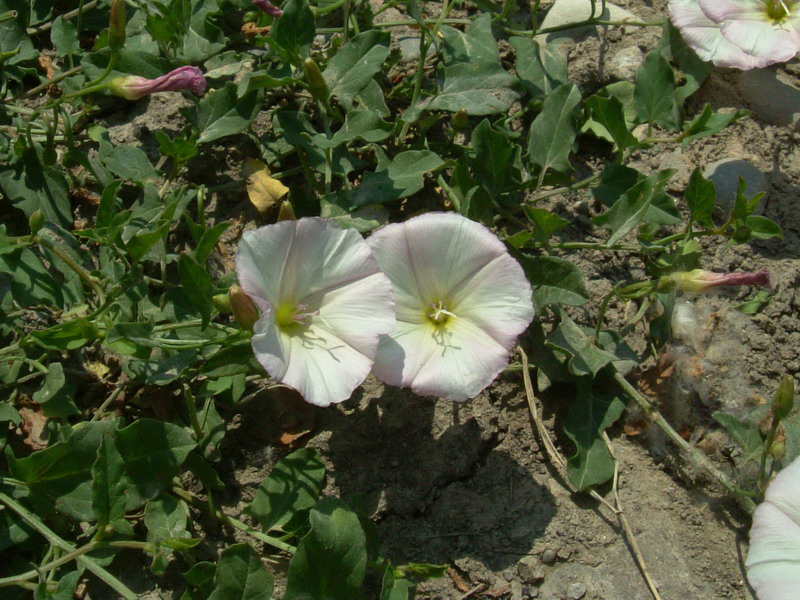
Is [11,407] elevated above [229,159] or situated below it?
below

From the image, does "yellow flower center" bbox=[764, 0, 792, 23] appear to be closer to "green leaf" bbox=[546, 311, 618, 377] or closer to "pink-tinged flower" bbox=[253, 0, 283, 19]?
"green leaf" bbox=[546, 311, 618, 377]

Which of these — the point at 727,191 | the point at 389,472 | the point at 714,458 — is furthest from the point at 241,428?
the point at 727,191

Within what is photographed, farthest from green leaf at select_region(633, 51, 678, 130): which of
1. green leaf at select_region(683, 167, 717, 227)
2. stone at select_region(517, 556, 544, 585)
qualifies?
stone at select_region(517, 556, 544, 585)

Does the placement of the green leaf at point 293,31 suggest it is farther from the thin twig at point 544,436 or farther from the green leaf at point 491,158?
the thin twig at point 544,436

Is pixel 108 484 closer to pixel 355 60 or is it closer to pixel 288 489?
pixel 288 489

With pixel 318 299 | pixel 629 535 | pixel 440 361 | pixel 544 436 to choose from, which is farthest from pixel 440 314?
pixel 629 535

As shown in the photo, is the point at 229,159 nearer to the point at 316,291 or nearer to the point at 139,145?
the point at 139,145
